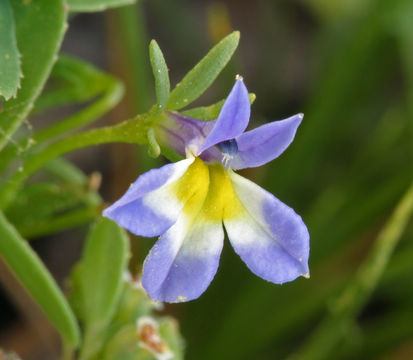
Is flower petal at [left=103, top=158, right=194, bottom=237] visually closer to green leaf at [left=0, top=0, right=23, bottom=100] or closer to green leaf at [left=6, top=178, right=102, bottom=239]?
green leaf at [left=0, top=0, right=23, bottom=100]

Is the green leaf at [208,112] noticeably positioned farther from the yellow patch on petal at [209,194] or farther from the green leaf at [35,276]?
the green leaf at [35,276]

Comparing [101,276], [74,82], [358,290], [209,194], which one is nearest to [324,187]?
[358,290]

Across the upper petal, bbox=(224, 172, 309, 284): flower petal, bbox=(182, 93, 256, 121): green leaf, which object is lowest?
bbox=(224, 172, 309, 284): flower petal

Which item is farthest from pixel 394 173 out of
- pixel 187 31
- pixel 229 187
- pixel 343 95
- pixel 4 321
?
pixel 229 187

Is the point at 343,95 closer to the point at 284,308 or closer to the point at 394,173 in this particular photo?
the point at 394,173

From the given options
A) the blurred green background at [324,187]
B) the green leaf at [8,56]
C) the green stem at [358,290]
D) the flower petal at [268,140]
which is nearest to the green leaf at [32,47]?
the green leaf at [8,56]

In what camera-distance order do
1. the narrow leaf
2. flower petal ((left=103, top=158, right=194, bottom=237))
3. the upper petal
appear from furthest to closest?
the narrow leaf < the upper petal < flower petal ((left=103, top=158, right=194, bottom=237))

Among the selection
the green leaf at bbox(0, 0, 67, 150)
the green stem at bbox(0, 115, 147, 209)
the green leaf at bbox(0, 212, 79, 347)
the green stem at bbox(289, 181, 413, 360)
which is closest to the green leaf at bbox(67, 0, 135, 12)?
the green leaf at bbox(0, 0, 67, 150)
